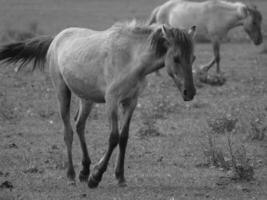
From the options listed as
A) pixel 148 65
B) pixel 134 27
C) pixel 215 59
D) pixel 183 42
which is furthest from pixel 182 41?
pixel 215 59

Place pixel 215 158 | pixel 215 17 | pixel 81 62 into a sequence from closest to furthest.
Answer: pixel 81 62 → pixel 215 158 → pixel 215 17

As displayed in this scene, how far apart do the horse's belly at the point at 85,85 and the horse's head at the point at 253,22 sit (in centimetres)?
1104

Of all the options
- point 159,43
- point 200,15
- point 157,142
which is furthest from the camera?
point 200,15

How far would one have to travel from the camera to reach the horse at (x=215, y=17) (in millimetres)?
18344

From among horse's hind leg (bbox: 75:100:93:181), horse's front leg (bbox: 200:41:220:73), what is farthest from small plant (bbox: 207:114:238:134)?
horse's front leg (bbox: 200:41:220:73)

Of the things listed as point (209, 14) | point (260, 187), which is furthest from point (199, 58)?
point (260, 187)

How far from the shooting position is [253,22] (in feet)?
60.3

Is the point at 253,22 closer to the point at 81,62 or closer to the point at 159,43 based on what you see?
the point at 81,62

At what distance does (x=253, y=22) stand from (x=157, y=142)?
29.9ft

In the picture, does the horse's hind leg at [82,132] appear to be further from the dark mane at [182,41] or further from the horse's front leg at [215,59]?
the horse's front leg at [215,59]

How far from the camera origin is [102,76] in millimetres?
7625

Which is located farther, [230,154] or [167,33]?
[230,154]

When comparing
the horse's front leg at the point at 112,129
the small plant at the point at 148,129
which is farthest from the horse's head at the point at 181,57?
the small plant at the point at 148,129

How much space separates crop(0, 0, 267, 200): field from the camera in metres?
7.47
